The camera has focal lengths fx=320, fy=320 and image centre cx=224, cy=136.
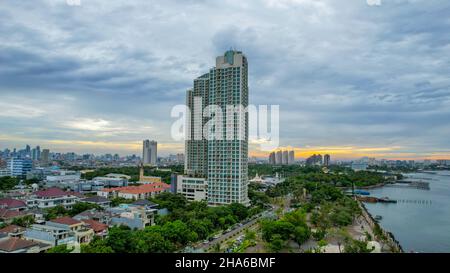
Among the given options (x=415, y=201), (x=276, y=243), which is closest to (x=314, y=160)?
(x=415, y=201)

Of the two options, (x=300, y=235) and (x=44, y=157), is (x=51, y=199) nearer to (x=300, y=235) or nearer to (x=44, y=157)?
(x=300, y=235)

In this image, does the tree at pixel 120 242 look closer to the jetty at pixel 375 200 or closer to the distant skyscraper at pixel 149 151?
the jetty at pixel 375 200

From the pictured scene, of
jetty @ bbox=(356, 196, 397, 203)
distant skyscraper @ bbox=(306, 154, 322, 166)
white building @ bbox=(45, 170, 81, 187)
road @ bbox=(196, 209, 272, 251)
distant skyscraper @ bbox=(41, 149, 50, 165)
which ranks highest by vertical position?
distant skyscraper @ bbox=(41, 149, 50, 165)

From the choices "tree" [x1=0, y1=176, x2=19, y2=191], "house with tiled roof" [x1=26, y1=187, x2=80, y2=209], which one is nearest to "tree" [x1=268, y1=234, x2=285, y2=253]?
"house with tiled roof" [x1=26, y1=187, x2=80, y2=209]

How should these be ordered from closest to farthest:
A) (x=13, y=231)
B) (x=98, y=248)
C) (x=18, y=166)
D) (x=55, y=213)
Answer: (x=98, y=248), (x=13, y=231), (x=55, y=213), (x=18, y=166)

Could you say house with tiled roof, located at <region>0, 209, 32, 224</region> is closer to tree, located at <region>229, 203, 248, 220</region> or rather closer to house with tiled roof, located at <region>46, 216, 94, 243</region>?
house with tiled roof, located at <region>46, 216, 94, 243</region>

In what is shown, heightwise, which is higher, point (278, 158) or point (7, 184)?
point (278, 158)
